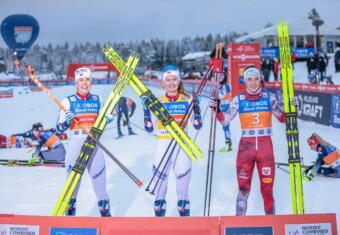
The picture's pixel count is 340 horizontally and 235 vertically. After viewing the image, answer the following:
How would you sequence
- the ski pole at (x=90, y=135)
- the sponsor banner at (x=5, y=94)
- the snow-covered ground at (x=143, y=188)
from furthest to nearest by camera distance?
the sponsor banner at (x=5, y=94)
the snow-covered ground at (x=143, y=188)
the ski pole at (x=90, y=135)

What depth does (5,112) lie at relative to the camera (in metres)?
15.8

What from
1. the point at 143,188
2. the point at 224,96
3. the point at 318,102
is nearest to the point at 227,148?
the point at 224,96

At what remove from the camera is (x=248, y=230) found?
3.45 meters

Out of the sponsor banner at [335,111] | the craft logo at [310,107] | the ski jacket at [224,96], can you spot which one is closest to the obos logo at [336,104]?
the sponsor banner at [335,111]

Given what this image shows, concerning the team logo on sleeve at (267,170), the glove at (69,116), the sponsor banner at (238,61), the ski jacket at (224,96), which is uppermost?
the sponsor banner at (238,61)

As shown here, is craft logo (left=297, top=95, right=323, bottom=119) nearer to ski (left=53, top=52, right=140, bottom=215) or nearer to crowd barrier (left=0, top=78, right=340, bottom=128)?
crowd barrier (left=0, top=78, right=340, bottom=128)

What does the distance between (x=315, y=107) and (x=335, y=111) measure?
4.08ft

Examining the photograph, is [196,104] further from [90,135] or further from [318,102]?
[318,102]

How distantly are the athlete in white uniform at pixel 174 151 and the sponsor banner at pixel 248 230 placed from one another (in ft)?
3.21

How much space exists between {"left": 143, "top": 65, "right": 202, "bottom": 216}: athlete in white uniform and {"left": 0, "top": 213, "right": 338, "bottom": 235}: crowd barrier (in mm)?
924

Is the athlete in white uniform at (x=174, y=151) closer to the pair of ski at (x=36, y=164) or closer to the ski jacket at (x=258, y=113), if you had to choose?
the ski jacket at (x=258, y=113)

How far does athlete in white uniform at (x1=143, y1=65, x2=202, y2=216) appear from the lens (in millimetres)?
4352

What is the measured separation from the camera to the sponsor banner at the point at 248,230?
345 centimetres

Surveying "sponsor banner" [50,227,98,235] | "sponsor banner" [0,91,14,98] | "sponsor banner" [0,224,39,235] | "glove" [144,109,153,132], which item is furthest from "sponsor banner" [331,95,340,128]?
"sponsor banner" [0,91,14,98]
